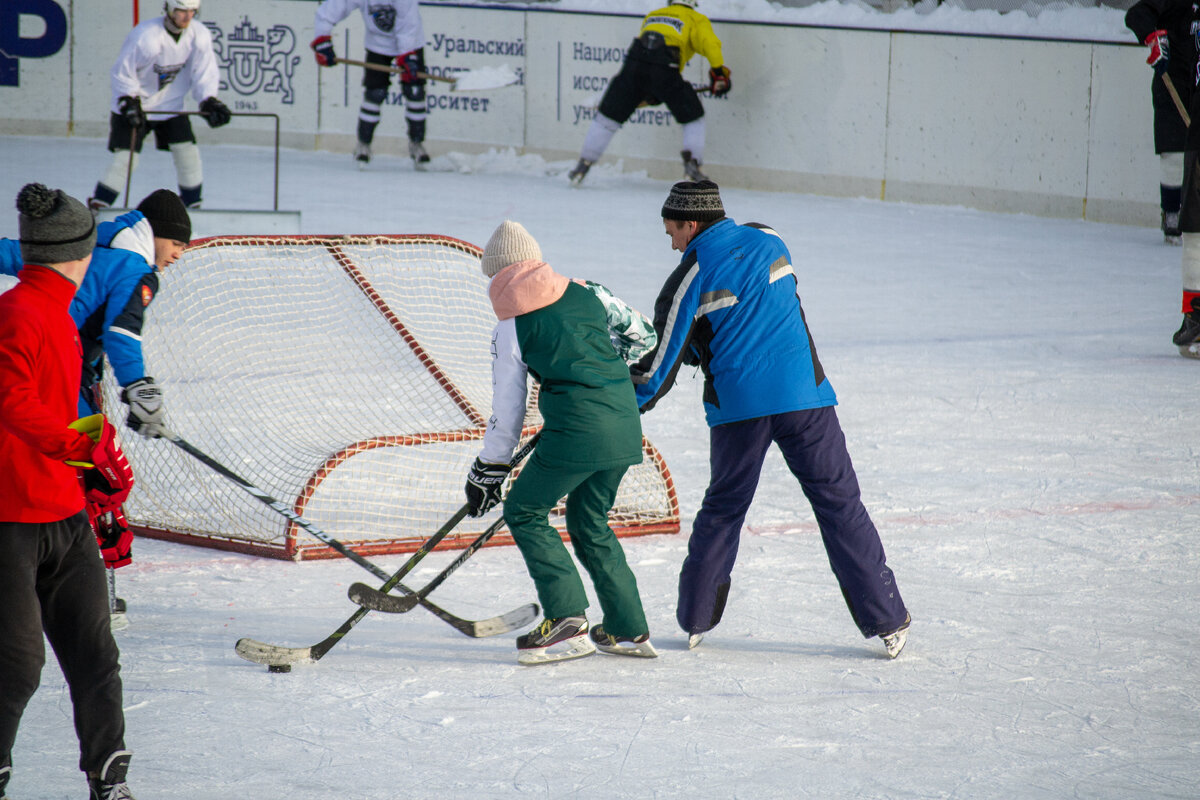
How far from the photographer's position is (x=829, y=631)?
301 centimetres

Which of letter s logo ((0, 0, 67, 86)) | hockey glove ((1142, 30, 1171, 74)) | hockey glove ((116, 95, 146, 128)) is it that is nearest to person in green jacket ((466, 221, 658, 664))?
hockey glove ((116, 95, 146, 128))

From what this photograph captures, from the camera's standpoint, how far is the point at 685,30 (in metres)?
10.7

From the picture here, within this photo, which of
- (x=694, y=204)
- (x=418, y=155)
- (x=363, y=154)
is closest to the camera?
(x=694, y=204)

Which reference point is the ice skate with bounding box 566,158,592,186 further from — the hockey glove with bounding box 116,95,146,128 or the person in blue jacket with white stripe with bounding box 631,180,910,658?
the person in blue jacket with white stripe with bounding box 631,180,910,658

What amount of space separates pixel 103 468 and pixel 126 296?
76 centimetres

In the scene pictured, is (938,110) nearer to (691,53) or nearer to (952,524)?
(691,53)

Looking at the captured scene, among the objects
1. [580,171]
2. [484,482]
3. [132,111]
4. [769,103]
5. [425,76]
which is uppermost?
[425,76]

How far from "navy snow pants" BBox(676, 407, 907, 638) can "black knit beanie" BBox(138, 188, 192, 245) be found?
1258mm

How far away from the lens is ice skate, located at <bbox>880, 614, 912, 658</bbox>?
282cm

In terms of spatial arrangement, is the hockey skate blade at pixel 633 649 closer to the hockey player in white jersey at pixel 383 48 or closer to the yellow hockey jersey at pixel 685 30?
the yellow hockey jersey at pixel 685 30

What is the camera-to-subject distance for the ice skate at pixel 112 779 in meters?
2.00

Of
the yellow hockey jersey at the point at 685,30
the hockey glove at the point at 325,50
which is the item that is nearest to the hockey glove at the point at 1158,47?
the yellow hockey jersey at the point at 685,30

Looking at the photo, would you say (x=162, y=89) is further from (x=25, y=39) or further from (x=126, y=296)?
(x=25, y=39)

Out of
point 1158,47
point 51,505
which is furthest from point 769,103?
point 51,505
